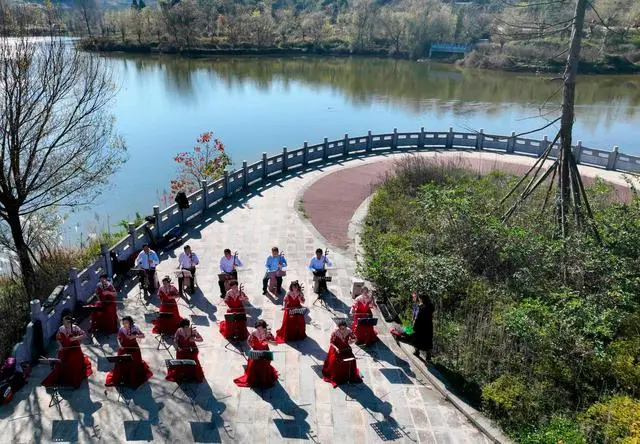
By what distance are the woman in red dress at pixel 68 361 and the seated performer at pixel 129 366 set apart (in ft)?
1.67

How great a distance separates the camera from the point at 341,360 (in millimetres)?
8984

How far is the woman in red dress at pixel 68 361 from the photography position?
860 centimetres

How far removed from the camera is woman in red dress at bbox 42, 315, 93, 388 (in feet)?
28.2

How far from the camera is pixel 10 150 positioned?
11.9 m

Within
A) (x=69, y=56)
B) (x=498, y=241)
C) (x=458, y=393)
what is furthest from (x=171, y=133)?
(x=458, y=393)

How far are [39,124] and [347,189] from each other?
10.4 m

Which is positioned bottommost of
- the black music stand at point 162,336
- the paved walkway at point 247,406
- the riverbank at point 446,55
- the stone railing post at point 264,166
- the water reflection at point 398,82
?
the paved walkway at point 247,406

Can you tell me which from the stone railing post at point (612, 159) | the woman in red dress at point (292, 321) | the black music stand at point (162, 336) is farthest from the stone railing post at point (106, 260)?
the stone railing post at point (612, 159)

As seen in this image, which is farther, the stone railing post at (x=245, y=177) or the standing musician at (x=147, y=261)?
the stone railing post at (x=245, y=177)


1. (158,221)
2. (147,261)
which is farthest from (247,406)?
(158,221)

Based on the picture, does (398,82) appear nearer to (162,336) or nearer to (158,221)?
(158,221)

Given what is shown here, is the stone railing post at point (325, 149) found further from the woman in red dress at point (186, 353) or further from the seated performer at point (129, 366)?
the seated performer at point (129, 366)

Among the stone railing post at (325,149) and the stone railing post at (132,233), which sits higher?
the stone railing post at (325,149)

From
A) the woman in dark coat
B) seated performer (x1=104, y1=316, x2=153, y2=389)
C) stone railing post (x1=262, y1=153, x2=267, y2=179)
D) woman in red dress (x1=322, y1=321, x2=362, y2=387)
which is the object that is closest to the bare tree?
seated performer (x1=104, y1=316, x2=153, y2=389)
